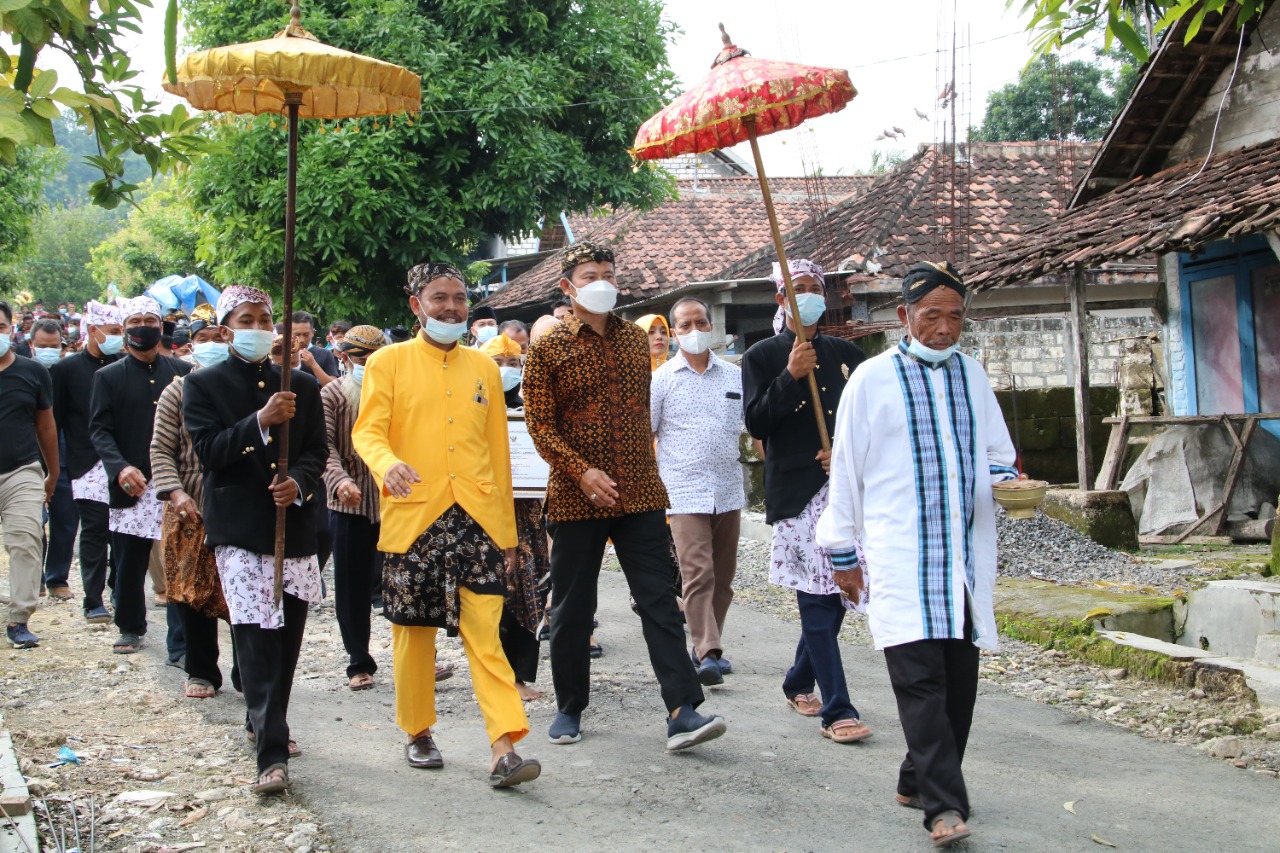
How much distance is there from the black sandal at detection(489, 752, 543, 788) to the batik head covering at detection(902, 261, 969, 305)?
2214mm

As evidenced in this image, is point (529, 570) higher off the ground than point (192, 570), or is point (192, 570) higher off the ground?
point (192, 570)

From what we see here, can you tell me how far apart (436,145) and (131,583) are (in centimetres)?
1194

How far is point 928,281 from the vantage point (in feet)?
14.6

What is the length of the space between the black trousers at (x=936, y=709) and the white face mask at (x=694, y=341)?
9.43 ft

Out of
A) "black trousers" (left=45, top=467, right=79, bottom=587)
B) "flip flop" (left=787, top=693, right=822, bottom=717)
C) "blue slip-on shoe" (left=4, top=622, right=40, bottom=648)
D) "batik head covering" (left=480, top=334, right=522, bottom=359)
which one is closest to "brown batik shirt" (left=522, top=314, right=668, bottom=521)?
"flip flop" (left=787, top=693, right=822, bottom=717)

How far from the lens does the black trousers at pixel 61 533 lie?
408 inches

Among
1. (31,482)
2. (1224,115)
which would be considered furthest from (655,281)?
(31,482)

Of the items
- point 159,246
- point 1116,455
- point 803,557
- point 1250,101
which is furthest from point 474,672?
point 159,246

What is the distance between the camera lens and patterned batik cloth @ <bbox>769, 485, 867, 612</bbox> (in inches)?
225

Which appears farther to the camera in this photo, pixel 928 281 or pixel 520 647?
pixel 520 647

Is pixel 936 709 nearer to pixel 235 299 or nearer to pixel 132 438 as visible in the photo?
pixel 235 299

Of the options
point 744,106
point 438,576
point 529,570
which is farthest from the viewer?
point 529,570

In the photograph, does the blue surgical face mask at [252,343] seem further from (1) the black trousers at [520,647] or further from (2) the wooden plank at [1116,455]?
(2) the wooden plank at [1116,455]

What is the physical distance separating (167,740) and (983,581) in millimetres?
3747
